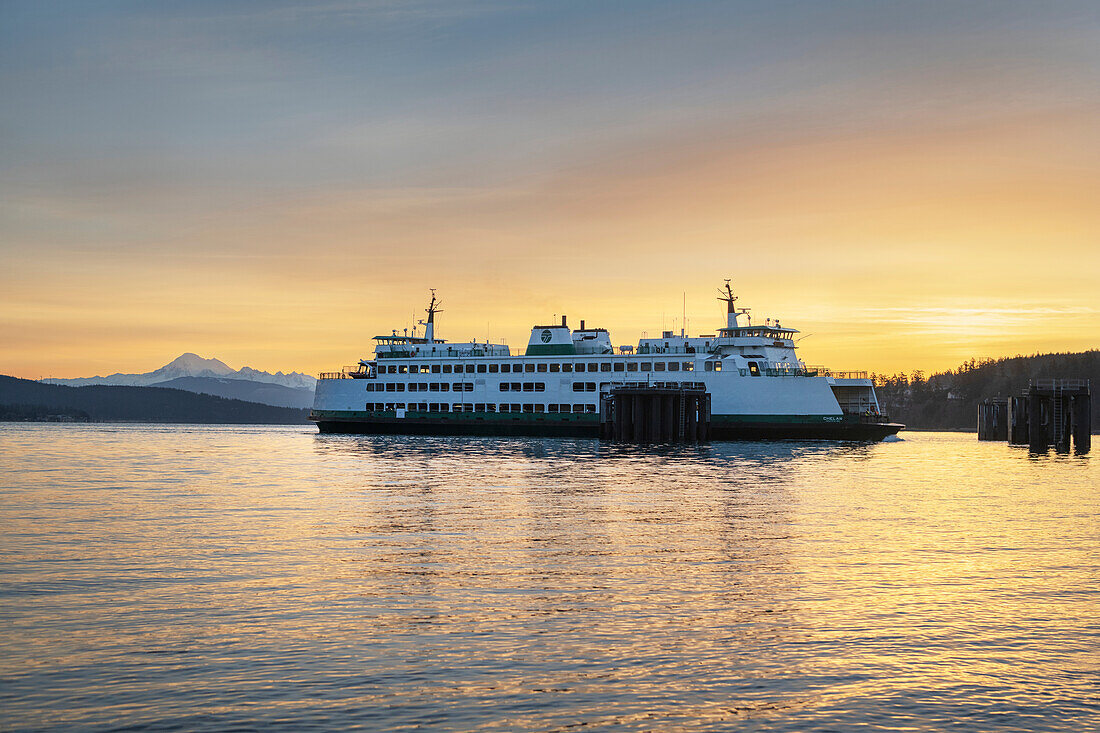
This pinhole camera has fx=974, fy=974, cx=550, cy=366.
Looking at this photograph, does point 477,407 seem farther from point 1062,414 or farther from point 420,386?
point 1062,414

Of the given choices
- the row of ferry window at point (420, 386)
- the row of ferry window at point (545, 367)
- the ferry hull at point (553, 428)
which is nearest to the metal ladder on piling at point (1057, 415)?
the ferry hull at point (553, 428)

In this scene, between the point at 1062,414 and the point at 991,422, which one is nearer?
the point at 1062,414

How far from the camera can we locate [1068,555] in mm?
22094

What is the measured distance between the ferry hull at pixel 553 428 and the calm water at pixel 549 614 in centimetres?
4242

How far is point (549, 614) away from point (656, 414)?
63.7m

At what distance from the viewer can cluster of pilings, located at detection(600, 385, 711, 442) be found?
3056 inches

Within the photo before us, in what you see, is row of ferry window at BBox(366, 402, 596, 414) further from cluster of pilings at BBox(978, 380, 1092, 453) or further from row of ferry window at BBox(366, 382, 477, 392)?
cluster of pilings at BBox(978, 380, 1092, 453)

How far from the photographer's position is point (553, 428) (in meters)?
87.4

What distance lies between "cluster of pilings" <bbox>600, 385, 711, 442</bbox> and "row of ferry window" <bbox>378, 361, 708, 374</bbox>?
2.29 m

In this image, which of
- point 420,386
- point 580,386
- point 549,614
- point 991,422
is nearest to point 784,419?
point 580,386

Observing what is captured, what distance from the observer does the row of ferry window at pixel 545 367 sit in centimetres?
8244

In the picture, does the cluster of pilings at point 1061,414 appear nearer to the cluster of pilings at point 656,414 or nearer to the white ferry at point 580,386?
the white ferry at point 580,386

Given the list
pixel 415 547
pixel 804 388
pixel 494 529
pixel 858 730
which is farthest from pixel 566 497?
pixel 804 388

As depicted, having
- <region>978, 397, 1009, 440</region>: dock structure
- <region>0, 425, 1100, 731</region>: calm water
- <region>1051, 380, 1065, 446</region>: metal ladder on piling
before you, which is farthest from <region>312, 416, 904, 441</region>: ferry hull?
<region>0, 425, 1100, 731</region>: calm water
